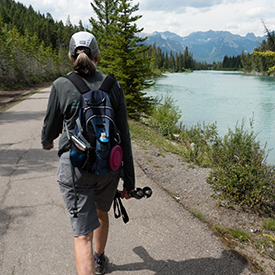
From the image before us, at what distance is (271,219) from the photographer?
4004mm

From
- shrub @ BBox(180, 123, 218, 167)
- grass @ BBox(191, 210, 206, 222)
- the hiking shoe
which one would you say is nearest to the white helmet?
the hiking shoe

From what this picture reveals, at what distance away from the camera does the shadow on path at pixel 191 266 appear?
2.59 m

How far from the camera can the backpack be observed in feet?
5.83

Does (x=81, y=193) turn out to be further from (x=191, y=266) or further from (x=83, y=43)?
(x=191, y=266)

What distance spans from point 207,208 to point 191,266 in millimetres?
1599

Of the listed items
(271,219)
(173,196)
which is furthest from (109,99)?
(271,219)

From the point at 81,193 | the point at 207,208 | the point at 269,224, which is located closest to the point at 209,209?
the point at 207,208

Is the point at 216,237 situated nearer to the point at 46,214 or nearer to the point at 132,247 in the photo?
the point at 132,247

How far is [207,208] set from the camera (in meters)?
4.15

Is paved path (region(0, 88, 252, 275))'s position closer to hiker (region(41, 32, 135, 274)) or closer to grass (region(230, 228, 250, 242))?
grass (region(230, 228, 250, 242))

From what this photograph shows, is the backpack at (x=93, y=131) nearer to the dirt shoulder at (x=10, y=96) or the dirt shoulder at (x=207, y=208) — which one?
the dirt shoulder at (x=207, y=208)

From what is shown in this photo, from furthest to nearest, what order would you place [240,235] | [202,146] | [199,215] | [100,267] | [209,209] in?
[202,146], [209,209], [199,215], [240,235], [100,267]

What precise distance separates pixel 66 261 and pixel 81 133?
155 cm

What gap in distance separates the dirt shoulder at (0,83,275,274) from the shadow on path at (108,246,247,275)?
19 cm
